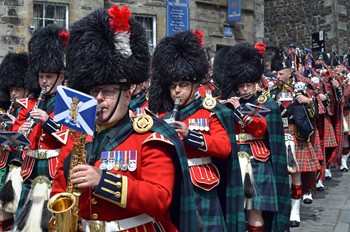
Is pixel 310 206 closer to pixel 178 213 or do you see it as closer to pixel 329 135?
pixel 329 135

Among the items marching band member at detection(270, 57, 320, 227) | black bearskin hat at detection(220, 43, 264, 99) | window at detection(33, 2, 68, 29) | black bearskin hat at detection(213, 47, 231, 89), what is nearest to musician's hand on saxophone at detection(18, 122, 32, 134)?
black bearskin hat at detection(220, 43, 264, 99)

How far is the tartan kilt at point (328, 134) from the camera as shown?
35.7 ft

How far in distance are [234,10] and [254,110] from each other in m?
11.6

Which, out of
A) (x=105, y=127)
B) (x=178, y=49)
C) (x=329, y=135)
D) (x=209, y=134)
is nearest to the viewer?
(x=105, y=127)

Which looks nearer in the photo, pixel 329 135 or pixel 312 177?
pixel 312 177

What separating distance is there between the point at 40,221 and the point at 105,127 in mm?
1997

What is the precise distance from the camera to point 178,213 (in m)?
3.24

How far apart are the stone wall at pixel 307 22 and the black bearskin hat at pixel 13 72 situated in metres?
18.6

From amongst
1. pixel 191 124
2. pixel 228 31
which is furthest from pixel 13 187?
pixel 228 31

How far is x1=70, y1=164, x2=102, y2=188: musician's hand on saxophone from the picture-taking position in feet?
8.77

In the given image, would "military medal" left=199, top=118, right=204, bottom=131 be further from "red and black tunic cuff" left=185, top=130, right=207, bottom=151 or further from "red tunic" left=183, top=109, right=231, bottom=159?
"red and black tunic cuff" left=185, top=130, right=207, bottom=151

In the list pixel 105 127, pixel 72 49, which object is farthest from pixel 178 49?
pixel 105 127

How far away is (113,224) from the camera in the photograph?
2945 mm

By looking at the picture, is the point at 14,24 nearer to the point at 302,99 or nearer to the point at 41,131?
the point at 302,99
